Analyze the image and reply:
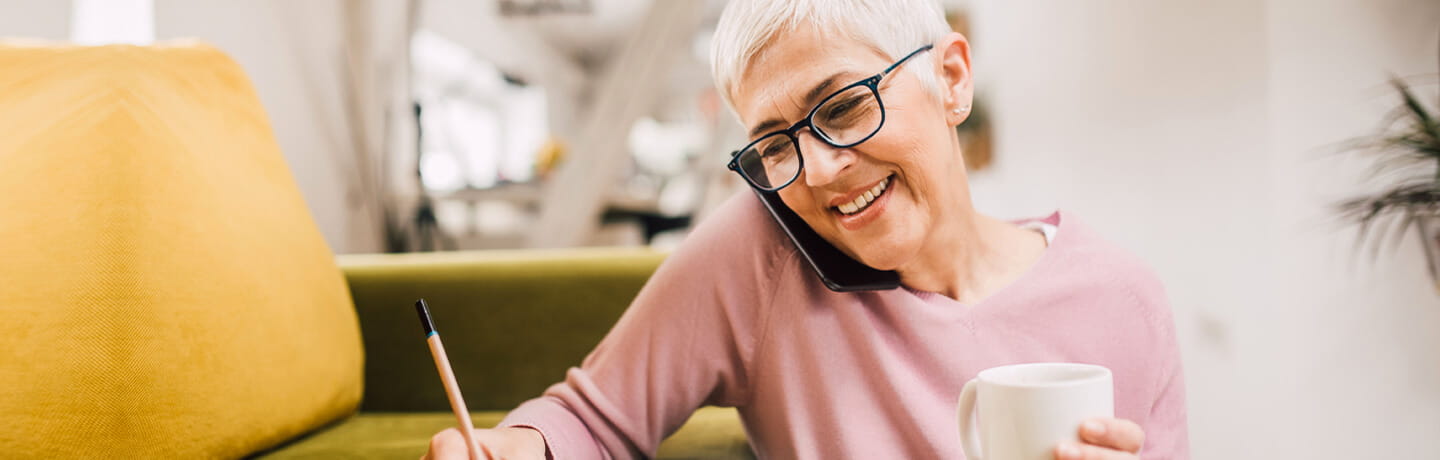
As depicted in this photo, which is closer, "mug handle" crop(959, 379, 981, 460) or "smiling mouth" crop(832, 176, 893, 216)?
"mug handle" crop(959, 379, 981, 460)

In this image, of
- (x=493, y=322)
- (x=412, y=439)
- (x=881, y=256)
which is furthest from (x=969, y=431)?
(x=493, y=322)

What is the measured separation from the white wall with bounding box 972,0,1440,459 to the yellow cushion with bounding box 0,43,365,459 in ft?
6.20

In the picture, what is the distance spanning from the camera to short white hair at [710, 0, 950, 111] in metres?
0.83

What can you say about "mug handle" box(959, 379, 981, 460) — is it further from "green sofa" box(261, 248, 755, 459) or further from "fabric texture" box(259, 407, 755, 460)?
"green sofa" box(261, 248, 755, 459)

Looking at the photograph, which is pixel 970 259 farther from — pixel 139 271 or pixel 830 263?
pixel 139 271

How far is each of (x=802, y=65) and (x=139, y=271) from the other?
0.67 meters

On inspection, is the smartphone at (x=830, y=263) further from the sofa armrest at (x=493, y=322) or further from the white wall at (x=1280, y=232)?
the white wall at (x=1280, y=232)

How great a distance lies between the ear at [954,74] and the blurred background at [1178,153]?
115cm

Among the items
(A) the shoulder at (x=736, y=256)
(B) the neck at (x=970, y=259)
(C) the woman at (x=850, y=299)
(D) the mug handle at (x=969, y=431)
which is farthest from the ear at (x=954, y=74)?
(D) the mug handle at (x=969, y=431)

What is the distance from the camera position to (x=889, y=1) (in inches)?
33.5

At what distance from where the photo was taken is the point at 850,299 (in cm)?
93

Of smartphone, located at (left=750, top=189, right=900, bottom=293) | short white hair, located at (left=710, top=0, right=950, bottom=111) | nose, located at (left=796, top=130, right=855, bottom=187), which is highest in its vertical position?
short white hair, located at (left=710, top=0, right=950, bottom=111)

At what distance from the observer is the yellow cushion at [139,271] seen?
0.84 m

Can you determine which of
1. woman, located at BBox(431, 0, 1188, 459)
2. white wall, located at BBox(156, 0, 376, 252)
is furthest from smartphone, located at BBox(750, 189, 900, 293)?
white wall, located at BBox(156, 0, 376, 252)
